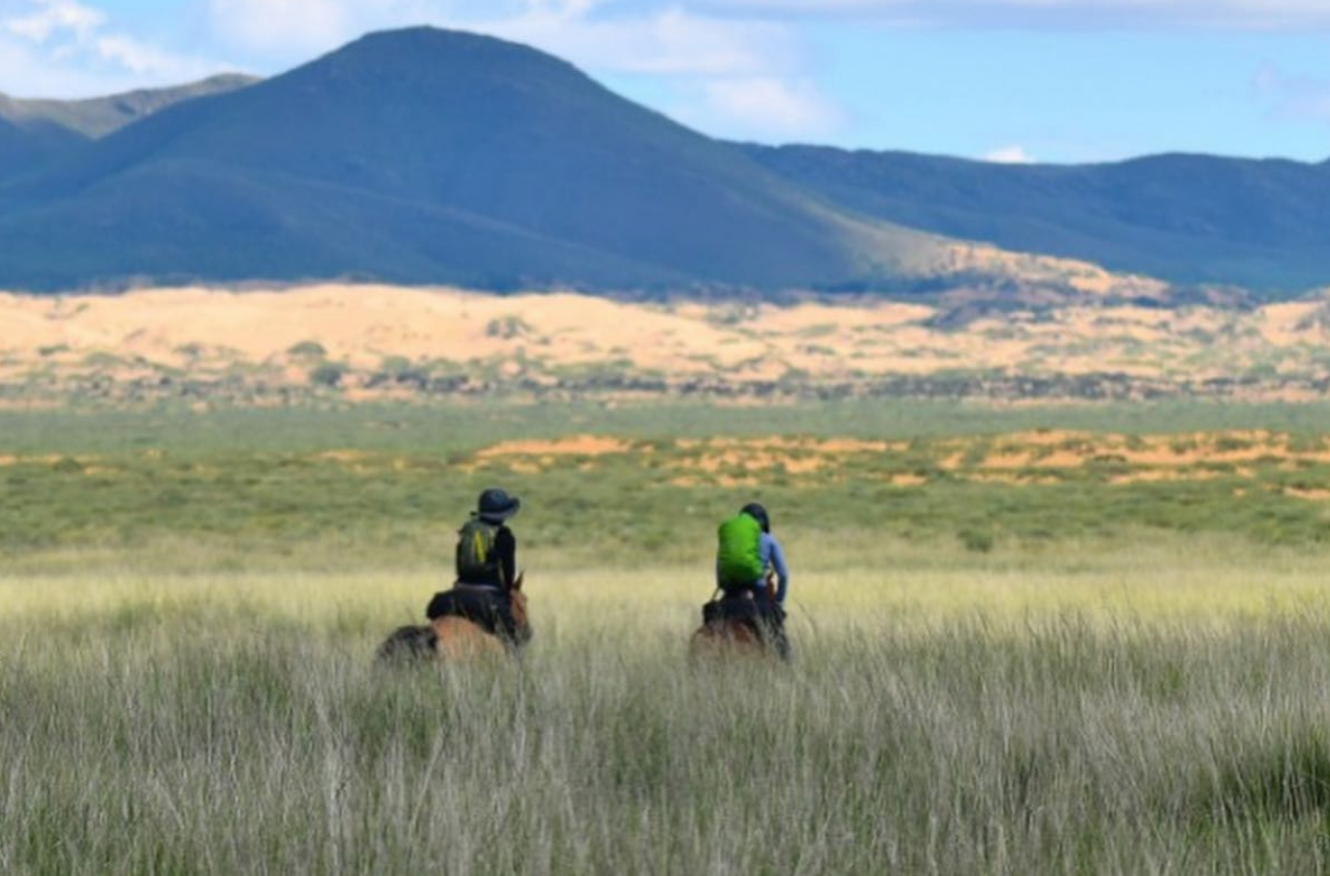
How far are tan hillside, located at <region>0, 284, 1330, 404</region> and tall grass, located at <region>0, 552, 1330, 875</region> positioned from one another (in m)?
114

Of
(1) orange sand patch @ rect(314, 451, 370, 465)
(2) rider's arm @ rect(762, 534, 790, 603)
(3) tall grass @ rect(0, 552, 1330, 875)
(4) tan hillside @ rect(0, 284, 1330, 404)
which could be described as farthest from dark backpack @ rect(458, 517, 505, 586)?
(4) tan hillside @ rect(0, 284, 1330, 404)

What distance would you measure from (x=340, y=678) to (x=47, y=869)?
10.6 feet

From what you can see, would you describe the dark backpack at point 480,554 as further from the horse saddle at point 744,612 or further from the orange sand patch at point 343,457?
the orange sand patch at point 343,457

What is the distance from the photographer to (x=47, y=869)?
22.1ft

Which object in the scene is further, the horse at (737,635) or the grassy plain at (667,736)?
the horse at (737,635)

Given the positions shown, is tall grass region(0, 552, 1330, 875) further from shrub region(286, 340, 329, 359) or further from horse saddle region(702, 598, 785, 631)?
shrub region(286, 340, 329, 359)

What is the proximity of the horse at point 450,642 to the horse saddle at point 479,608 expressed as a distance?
17mm

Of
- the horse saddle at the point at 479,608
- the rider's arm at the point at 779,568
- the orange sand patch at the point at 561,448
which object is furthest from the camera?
the orange sand patch at the point at 561,448

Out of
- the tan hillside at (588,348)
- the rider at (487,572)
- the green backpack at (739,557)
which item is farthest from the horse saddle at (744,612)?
the tan hillside at (588,348)

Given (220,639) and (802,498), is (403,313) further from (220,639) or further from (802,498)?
(220,639)

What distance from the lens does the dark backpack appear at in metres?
12.3

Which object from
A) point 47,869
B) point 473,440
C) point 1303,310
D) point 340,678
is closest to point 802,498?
point 473,440

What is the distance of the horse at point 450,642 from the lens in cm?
1141

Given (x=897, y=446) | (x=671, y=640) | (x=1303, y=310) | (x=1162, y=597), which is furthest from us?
(x=1303, y=310)
